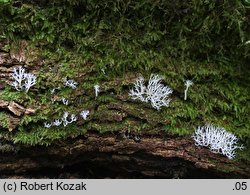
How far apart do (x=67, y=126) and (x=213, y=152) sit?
1.01 metres

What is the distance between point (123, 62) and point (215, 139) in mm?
819

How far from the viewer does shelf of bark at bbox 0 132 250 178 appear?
252cm

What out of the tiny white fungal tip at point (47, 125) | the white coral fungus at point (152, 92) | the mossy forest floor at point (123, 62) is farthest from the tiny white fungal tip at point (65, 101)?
the white coral fungus at point (152, 92)

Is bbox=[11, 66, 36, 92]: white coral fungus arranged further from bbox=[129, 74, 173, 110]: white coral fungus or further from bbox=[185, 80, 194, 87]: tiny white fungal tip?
bbox=[185, 80, 194, 87]: tiny white fungal tip

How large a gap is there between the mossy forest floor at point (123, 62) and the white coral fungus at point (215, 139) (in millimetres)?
43

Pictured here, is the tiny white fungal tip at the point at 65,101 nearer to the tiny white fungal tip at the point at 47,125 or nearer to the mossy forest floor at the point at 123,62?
the mossy forest floor at the point at 123,62

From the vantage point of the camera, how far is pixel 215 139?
8.29ft

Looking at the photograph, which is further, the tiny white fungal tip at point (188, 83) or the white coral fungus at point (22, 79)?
the tiny white fungal tip at point (188, 83)

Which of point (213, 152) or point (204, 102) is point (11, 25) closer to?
point (204, 102)

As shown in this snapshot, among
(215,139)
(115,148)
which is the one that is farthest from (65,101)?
(215,139)

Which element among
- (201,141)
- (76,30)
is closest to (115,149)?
(201,141)

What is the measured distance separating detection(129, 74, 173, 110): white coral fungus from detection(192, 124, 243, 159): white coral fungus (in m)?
0.31

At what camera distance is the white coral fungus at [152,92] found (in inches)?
99.6

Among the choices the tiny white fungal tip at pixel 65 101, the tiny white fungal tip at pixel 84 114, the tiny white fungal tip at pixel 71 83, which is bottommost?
Result: the tiny white fungal tip at pixel 84 114
